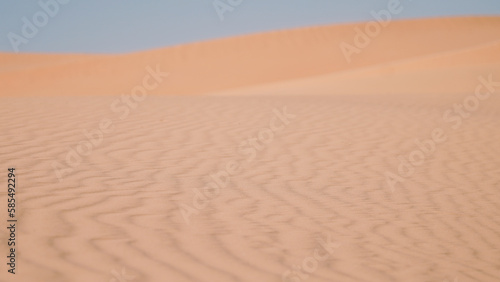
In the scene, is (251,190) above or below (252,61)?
below

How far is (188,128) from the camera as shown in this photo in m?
9.52

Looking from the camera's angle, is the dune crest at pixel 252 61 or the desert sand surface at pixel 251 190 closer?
the desert sand surface at pixel 251 190

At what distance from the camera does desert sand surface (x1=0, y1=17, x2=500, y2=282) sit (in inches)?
163

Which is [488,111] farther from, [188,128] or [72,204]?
[72,204]

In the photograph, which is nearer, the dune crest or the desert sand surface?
the desert sand surface

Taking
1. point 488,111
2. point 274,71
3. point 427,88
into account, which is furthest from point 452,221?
point 274,71

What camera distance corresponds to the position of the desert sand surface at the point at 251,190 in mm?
4148

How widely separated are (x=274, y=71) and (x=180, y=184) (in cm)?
3200

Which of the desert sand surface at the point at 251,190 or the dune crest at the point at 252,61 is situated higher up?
the dune crest at the point at 252,61

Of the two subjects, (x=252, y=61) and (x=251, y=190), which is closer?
(x=251, y=190)

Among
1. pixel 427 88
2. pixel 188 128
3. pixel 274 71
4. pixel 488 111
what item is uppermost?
pixel 274 71

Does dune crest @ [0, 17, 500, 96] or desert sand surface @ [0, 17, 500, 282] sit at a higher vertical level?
dune crest @ [0, 17, 500, 96]

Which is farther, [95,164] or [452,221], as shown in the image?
[95,164]

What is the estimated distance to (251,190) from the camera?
6.30 meters
